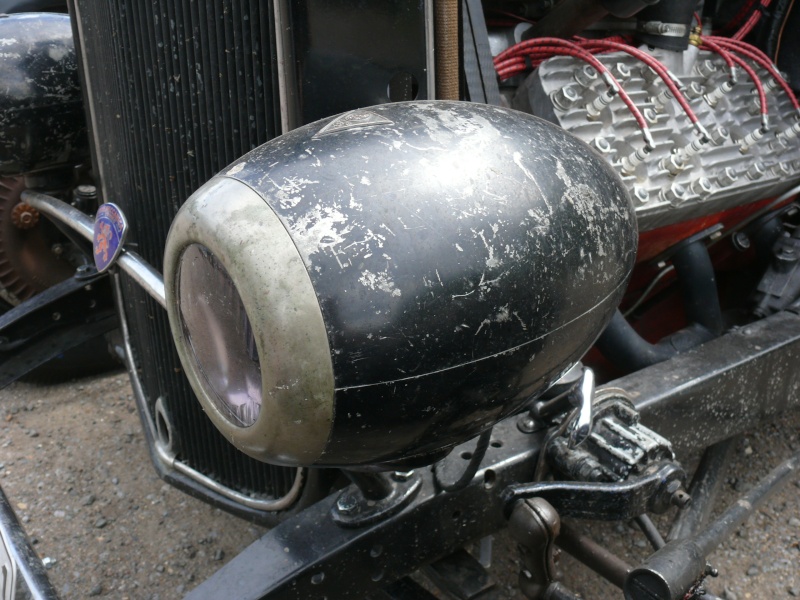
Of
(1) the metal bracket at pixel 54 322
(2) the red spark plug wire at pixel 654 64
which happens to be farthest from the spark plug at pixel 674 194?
(1) the metal bracket at pixel 54 322

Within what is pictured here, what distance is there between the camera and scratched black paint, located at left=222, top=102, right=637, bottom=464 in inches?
28.3

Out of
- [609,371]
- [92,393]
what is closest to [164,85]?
[609,371]

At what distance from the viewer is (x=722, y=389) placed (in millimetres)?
1542

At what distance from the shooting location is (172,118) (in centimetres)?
133

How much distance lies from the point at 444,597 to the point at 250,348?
1108 millimetres

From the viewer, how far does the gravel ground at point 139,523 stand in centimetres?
180

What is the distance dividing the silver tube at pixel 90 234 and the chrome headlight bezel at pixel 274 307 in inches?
12.6

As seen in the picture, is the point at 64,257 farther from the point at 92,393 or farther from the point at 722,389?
the point at 722,389

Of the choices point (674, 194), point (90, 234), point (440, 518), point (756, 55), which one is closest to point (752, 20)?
point (756, 55)

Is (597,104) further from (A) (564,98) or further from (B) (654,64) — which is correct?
(B) (654,64)

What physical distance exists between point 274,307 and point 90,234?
1051 mm

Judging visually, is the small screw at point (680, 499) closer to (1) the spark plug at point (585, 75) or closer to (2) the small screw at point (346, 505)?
(2) the small screw at point (346, 505)

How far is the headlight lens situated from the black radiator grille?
42 centimetres

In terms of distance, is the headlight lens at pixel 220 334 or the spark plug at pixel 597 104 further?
the spark plug at pixel 597 104
